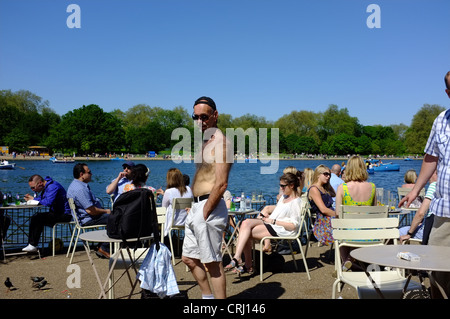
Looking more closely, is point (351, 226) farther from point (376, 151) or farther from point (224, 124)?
point (376, 151)

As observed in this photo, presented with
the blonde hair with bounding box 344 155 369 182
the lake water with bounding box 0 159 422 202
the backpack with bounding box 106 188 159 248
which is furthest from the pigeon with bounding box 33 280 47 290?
the blonde hair with bounding box 344 155 369 182

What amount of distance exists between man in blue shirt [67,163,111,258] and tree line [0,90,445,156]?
272ft

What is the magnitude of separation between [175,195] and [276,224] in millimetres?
2182

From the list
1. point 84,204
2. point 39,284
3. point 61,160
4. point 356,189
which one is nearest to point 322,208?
point 356,189

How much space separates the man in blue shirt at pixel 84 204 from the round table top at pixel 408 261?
5.20 meters

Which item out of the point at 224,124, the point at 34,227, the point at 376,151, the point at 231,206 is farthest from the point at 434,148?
the point at 376,151

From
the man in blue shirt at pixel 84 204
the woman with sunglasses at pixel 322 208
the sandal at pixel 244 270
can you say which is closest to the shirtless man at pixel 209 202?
the sandal at pixel 244 270

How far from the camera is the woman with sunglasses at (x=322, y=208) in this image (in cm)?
677

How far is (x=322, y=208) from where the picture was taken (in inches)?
269

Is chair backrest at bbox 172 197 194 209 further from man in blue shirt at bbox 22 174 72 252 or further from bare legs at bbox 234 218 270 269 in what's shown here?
man in blue shirt at bbox 22 174 72 252

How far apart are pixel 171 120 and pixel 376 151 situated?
6189 centimetres

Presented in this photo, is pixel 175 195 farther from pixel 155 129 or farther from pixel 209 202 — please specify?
pixel 155 129

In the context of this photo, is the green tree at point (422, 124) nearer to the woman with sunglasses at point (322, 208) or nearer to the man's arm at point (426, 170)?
the woman with sunglasses at point (322, 208)
